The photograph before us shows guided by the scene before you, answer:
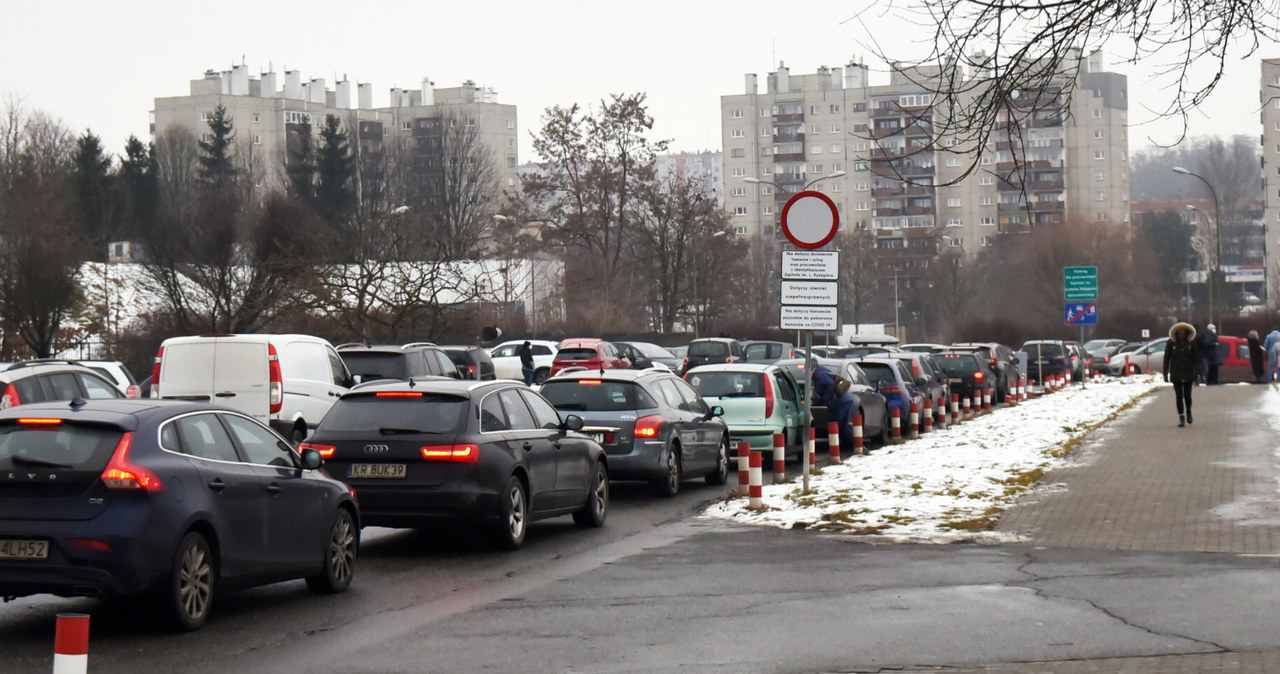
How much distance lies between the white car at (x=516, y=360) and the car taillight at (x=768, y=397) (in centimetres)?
2720

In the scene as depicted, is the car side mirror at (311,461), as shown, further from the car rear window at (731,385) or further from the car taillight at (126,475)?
the car rear window at (731,385)

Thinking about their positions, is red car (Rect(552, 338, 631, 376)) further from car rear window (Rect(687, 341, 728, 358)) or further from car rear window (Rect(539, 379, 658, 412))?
car rear window (Rect(539, 379, 658, 412))

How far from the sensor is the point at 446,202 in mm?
105562

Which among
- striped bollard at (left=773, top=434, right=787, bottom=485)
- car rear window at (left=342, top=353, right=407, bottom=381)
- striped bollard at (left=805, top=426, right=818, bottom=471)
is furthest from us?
car rear window at (left=342, top=353, right=407, bottom=381)

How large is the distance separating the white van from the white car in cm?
2608

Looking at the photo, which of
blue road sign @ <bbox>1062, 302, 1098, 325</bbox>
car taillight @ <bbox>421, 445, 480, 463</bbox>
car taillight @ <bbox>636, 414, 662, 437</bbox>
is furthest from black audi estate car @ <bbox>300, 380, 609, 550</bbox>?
blue road sign @ <bbox>1062, 302, 1098, 325</bbox>

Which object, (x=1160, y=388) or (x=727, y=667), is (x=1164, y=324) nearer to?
(x=1160, y=388)

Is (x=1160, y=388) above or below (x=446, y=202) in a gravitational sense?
below

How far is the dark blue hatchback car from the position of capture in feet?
27.3

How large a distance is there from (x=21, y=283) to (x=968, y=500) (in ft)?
113

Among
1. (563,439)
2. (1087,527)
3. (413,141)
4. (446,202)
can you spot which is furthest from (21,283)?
(413,141)

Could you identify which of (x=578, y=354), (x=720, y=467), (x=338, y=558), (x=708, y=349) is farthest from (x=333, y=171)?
(x=338, y=558)

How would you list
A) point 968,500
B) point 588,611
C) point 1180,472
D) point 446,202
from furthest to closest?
point 446,202
point 1180,472
point 968,500
point 588,611

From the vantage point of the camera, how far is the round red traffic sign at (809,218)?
54.0 ft
